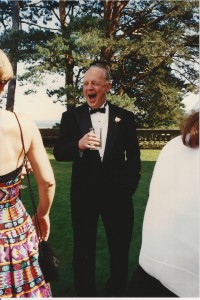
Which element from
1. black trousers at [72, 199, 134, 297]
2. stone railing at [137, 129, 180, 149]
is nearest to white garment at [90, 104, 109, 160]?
black trousers at [72, 199, 134, 297]

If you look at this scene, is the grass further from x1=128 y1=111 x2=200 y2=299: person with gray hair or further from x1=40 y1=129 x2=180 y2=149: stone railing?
x1=40 y1=129 x2=180 y2=149: stone railing

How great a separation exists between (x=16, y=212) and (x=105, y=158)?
143cm

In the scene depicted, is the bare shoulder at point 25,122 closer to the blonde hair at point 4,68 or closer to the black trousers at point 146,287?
the blonde hair at point 4,68

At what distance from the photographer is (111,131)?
348 centimetres

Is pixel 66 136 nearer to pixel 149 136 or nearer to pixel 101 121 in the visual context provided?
pixel 101 121

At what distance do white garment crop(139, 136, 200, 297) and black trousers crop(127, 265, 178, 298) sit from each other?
2.6 inches

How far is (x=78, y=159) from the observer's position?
345 centimetres

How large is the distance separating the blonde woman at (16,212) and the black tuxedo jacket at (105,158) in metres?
1.24

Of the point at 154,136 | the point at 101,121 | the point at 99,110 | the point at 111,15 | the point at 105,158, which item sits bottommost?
the point at 154,136

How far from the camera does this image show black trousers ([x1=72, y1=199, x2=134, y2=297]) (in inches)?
136

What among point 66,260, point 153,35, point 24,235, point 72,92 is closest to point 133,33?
point 153,35

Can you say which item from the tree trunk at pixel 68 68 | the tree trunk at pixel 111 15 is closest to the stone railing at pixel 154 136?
the tree trunk at pixel 111 15

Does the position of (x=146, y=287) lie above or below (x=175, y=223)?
below

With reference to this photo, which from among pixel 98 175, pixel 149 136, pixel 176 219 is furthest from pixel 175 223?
pixel 149 136
